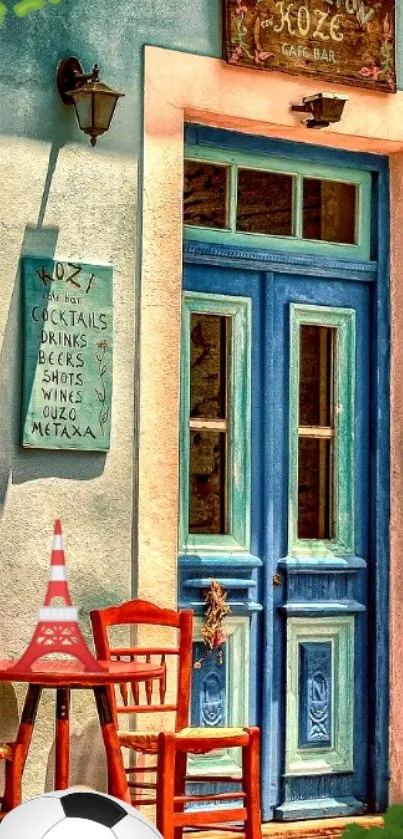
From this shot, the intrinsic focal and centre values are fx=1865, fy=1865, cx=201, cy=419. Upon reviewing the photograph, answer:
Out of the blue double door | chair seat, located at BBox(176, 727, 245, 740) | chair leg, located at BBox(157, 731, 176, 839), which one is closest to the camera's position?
chair leg, located at BBox(157, 731, 176, 839)

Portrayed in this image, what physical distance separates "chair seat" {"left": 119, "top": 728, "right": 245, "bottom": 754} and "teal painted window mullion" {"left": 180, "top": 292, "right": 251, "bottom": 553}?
3.43 feet

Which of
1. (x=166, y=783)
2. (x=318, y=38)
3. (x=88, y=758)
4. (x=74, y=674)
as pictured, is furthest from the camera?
(x=318, y=38)

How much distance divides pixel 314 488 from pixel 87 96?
84.2 inches

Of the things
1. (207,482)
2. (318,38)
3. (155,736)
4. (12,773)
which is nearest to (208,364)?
(207,482)

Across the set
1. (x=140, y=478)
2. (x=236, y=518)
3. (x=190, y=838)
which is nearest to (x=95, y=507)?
(x=140, y=478)

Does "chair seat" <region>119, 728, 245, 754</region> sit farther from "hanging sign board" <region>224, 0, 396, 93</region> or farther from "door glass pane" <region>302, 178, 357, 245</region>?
"hanging sign board" <region>224, 0, 396, 93</region>

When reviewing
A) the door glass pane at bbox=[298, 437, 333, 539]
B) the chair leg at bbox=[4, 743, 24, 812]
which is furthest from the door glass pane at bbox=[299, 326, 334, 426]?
the chair leg at bbox=[4, 743, 24, 812]

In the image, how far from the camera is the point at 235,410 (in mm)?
7867

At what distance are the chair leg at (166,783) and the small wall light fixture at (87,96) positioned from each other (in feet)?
7.53

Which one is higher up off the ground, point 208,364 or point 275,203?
point 275,203

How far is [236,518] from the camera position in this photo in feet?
25.8

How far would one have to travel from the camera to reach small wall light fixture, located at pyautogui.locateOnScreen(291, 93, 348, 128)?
25.6ft

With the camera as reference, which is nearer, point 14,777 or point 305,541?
point 14,777

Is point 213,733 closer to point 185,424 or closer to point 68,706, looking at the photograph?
point 68,706
